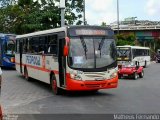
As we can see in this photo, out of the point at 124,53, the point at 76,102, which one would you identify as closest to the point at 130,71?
the point at 76,102

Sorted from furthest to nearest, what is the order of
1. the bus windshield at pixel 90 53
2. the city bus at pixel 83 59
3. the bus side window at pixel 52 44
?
the bus side window at pixel 52 44 → the bus windshield at pixel 90 53 → the city bus at pixel 83 59

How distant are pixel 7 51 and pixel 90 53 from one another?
1923cm

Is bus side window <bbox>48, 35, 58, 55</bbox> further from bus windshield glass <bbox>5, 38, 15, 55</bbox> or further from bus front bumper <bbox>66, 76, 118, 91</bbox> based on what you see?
bus windshield glass <bbox>5, 38, 15, 55</bbox>

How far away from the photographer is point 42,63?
20.0m

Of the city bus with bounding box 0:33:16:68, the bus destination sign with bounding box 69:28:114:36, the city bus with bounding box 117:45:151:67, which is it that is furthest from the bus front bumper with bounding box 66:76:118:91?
A: the city bus with bounding box 117:45:151:67

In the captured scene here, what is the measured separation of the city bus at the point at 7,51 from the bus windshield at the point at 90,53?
18.5 meters

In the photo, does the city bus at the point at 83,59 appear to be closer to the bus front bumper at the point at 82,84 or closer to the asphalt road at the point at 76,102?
the bus front bumper at the point at 82,84

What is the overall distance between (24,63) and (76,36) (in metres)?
8.97

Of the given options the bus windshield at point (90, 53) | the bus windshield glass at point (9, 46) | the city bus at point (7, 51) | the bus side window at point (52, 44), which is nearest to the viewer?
the bus windshield at point (90, 53)

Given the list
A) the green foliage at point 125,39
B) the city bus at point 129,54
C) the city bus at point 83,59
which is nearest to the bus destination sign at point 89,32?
→ the city bus at point 83,59

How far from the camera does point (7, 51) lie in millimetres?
34594

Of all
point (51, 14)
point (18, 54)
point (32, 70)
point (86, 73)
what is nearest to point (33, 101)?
point (86, 73)

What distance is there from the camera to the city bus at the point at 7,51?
3428cm

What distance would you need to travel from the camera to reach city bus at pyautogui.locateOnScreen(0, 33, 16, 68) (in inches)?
1350
